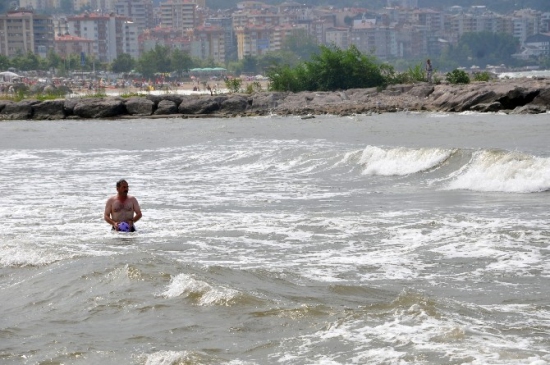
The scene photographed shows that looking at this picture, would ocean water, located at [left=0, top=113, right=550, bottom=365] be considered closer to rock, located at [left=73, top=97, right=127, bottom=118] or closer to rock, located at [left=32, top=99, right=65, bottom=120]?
rock, located at [left=73, top=97, right=127, bottom=118]

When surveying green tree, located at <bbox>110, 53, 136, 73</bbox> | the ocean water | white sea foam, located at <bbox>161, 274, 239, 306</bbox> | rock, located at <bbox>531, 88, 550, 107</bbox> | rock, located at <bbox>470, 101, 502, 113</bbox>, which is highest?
white sea foam, located at <bbox>161, 274, 239, 306</bbox>

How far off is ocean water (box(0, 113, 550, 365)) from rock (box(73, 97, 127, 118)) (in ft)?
102

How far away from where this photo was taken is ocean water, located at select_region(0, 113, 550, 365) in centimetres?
970

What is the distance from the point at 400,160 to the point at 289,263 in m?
13.1

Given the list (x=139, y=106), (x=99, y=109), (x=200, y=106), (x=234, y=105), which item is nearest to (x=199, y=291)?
(x=200, y=106)

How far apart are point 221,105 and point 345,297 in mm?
48015

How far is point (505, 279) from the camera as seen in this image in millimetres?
12203

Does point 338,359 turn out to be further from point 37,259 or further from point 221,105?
point 221,105

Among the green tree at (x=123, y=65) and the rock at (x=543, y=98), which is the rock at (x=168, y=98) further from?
the green tree at (x=123, y=65)

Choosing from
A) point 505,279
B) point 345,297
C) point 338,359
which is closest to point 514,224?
point 505,279

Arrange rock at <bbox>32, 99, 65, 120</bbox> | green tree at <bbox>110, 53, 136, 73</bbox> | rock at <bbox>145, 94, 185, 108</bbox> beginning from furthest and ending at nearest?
green tree at <bbox>110, 53, 136, 73</bbox> < rock at <bbox>32, 99, 65, 120</bbox> < rock at <bbox>145, 94, 185, 108</bbox>

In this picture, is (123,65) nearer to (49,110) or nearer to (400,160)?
(49,110)

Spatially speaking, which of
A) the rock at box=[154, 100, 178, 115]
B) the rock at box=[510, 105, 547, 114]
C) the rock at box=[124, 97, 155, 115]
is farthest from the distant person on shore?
the rock at box=[124, 97, 155, 115]

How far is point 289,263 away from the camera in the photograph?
13.6 meters
